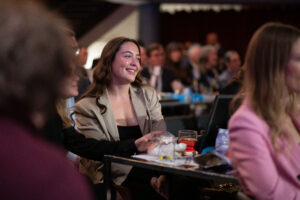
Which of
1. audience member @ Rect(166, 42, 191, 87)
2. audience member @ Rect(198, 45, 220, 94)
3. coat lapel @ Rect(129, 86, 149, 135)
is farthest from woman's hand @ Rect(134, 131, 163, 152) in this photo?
audience member @ Rect(166, 42, 191, 87)

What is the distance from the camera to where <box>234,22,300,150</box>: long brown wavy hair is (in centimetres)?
176

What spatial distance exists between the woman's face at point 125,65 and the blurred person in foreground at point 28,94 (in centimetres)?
210

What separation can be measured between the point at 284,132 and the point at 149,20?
978cm

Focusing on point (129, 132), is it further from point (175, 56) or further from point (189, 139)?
point (175, 56)

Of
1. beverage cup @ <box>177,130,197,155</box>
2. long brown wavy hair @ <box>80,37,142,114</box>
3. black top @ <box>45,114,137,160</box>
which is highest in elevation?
long brown wavy hair @ <box>80,37,142,114</box>

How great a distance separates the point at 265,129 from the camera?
5.73 feet

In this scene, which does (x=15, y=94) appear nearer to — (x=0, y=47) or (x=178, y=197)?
(x=0, y=47)

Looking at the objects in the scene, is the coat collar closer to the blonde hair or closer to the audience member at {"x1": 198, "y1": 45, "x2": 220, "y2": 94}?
the blonde hair

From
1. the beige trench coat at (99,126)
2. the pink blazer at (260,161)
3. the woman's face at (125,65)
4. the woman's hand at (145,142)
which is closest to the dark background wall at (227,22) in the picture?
the woman's face at (125,65)

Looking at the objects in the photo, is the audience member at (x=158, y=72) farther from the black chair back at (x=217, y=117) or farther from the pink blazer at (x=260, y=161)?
the pink blazer at (x=260, y=161)

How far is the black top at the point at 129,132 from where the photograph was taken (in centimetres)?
288

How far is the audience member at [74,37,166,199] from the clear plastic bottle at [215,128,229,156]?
0.60 meters

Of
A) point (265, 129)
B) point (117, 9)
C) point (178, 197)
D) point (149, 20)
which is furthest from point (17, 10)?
point (117, 9)

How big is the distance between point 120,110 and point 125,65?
0.29 metres
